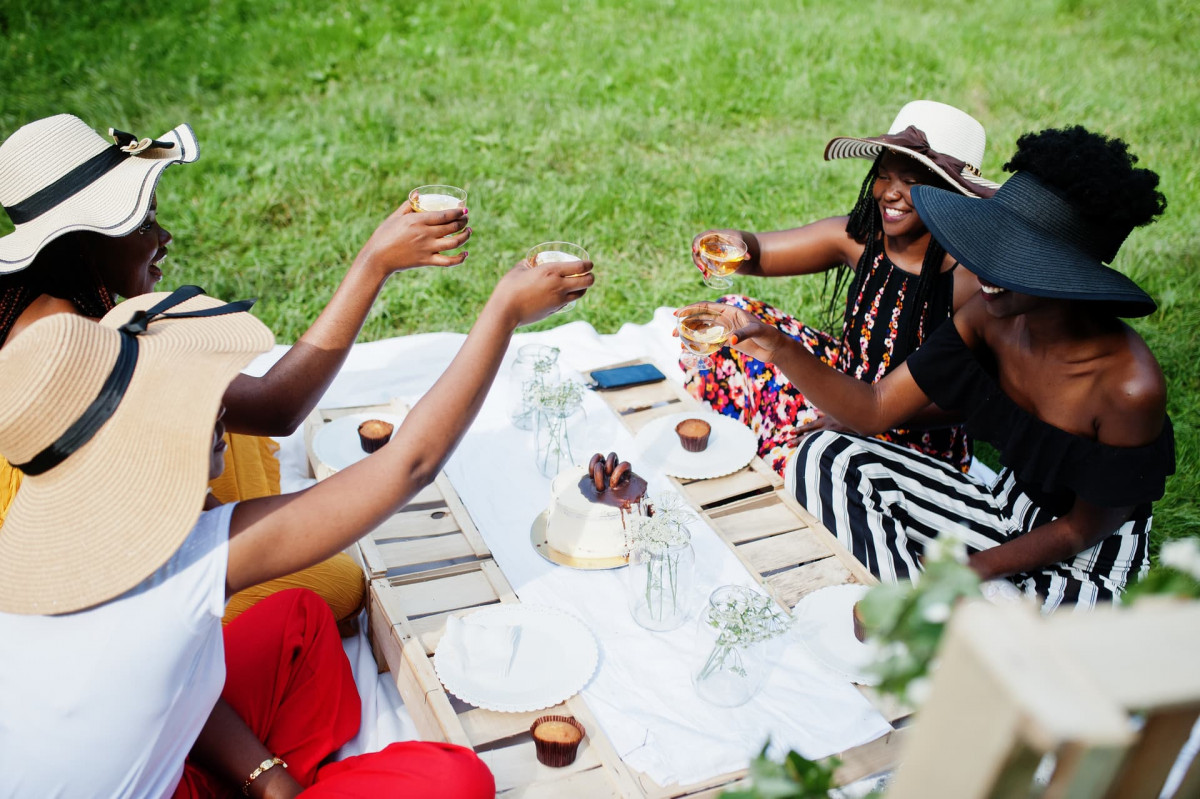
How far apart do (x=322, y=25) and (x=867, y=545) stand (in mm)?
7297

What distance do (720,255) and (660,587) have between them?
1695 mm

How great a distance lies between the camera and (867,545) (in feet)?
11.2

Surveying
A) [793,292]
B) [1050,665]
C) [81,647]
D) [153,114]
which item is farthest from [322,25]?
[1050,665]

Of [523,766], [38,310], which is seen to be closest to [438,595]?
[523,766]

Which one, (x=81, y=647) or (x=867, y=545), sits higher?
(x=81, y=647)

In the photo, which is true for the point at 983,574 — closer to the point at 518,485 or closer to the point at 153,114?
the point at 518,485

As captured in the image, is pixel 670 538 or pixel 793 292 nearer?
pixel 670 538

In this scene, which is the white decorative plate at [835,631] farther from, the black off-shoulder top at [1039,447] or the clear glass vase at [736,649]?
the black off-shoulder top at [1039,447]

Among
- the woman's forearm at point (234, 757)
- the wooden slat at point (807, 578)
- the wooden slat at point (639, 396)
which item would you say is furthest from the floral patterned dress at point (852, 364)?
the woman's forearm at point (234, 757)

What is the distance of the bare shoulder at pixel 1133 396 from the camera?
279 centimetres

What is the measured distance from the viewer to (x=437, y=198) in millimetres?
3342

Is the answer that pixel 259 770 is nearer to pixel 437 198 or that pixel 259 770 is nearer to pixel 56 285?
pixel 56 285

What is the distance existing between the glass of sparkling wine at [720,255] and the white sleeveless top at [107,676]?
2.46m

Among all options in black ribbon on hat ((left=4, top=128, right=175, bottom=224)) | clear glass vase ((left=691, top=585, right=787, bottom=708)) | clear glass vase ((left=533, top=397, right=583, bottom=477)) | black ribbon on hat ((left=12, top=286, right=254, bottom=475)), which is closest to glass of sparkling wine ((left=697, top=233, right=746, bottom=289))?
clear glass vase ((left=533, top=397, right=583, bottom=477))
